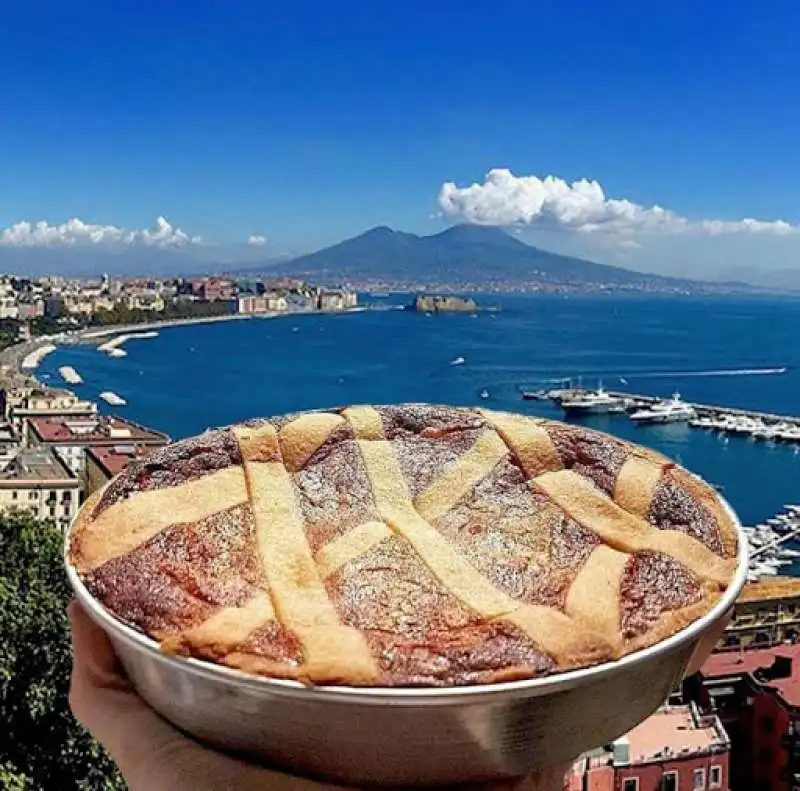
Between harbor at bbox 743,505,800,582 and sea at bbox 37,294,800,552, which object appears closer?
harbor at bbox 743,505,800,582

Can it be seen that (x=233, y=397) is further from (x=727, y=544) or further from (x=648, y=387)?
(x=727, y=544)

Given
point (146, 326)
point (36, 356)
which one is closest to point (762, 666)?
point (36, 356)

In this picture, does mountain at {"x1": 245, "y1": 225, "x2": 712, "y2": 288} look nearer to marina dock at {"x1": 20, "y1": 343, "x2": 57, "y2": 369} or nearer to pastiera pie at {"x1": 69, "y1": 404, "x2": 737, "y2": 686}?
marina dock at {"x1": 20, "y1": 343, "x2": 57, "y2": 369}

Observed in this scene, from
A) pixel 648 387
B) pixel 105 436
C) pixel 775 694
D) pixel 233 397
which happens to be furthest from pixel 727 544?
pixel 648 387

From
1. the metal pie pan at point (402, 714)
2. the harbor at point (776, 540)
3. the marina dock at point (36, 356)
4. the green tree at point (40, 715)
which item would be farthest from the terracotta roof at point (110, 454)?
the marina dock at point (36, 356)

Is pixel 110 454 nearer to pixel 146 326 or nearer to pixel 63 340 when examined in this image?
pixel 63 340

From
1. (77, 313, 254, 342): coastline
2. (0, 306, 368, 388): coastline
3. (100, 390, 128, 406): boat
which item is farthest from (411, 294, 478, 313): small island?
(100, 390, 128, 406): boat
